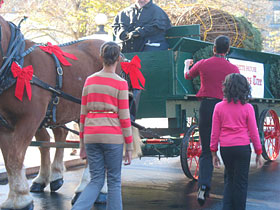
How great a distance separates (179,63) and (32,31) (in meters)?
16.0

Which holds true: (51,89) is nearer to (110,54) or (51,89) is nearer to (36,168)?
(110,54)

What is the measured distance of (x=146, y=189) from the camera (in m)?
6.75

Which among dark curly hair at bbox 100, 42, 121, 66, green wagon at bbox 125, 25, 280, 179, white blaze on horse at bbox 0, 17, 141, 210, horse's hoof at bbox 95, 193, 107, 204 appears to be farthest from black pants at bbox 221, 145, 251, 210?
green wagon at bbox 125, 25, 280, 179

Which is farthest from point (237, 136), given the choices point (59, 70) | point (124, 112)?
point (59, 70)

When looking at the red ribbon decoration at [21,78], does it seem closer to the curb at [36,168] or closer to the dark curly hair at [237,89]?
the dark curly hair at [237,89]

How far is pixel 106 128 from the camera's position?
4078 millimetres

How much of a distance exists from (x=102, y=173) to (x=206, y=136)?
186 cm

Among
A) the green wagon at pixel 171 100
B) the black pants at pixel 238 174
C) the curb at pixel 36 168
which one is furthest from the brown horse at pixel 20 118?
the curb at pixel 36 168

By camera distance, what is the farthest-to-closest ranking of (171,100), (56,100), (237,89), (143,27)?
(143,27) → (171,100) → (56,100) → (237,89)

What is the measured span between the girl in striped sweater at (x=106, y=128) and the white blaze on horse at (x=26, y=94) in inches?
42.2

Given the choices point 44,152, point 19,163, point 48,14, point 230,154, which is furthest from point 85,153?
point 48,14

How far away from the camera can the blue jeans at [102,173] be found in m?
4.09

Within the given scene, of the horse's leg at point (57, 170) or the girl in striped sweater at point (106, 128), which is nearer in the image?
the girl in striped sweater at point (106, 128)

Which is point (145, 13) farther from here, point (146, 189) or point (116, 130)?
point (116, 130)
